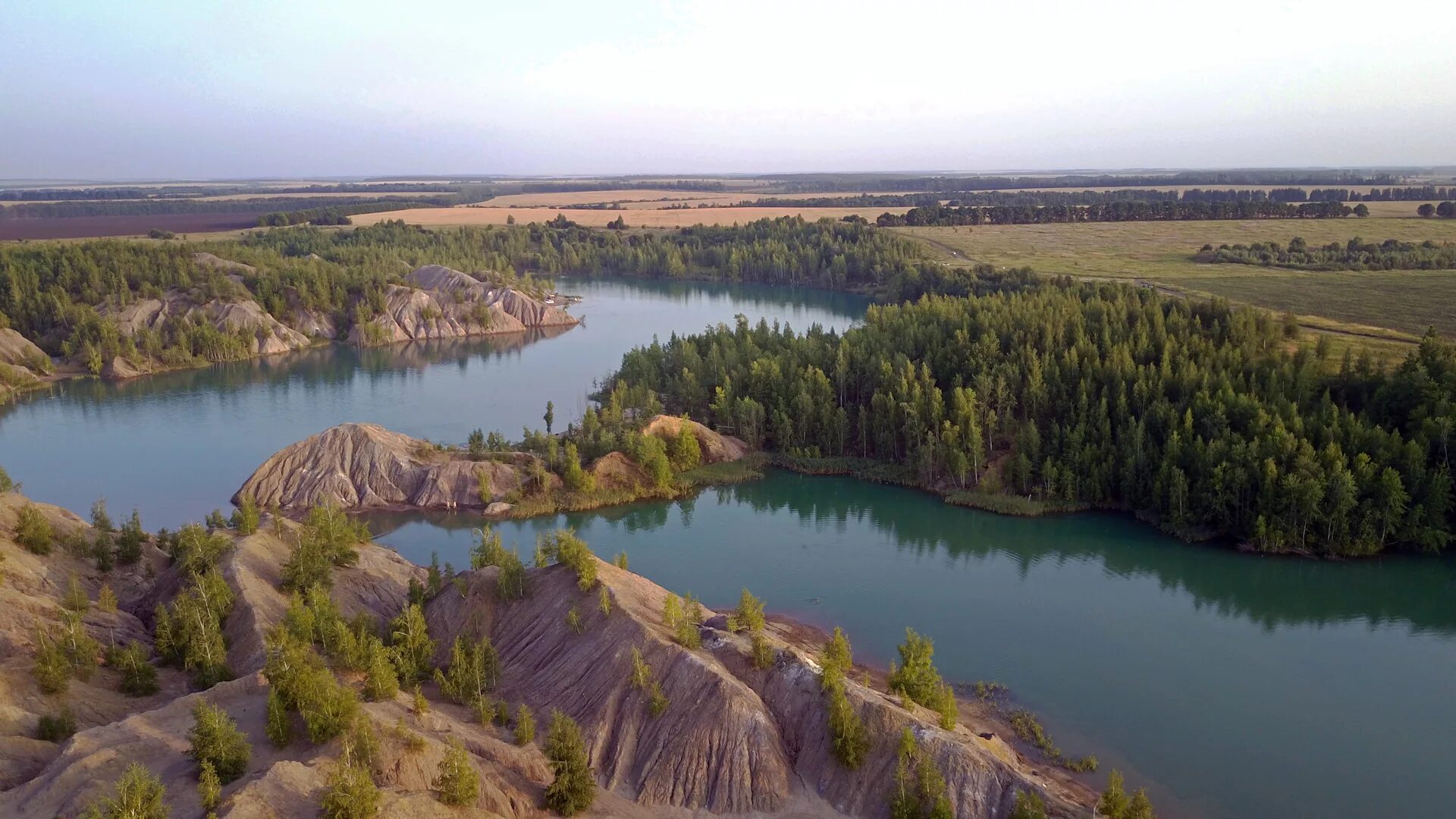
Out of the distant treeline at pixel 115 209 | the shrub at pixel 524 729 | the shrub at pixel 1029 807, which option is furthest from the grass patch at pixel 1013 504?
the distant treeline at pixel 115 209

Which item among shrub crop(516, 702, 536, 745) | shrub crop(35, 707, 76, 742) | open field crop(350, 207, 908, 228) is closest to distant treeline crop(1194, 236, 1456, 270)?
open field crop(350, 207, 908, 228)

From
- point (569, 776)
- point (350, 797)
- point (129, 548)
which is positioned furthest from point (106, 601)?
point (569, 776)

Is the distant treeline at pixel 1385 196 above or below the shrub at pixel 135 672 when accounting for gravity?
above

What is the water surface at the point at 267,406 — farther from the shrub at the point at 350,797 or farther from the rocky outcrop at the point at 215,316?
the shrub at the point at 350,797

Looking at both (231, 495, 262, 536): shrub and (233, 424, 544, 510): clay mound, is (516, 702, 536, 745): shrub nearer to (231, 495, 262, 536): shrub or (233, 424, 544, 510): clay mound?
(231, 495, 262, 536): shrub

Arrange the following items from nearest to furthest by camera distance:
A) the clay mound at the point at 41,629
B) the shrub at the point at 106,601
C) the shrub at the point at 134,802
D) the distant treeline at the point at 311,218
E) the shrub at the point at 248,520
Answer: the shrub at the point at 134,802, the clay mound at the point at 41,629, the shrub at the point at 106,601, the shrub at the point at 248,520, the distant treeline at the point at 311,218

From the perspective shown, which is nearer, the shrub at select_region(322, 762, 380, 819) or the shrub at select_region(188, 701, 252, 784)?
the shrub at select_region(322, 762, 380, 819)
